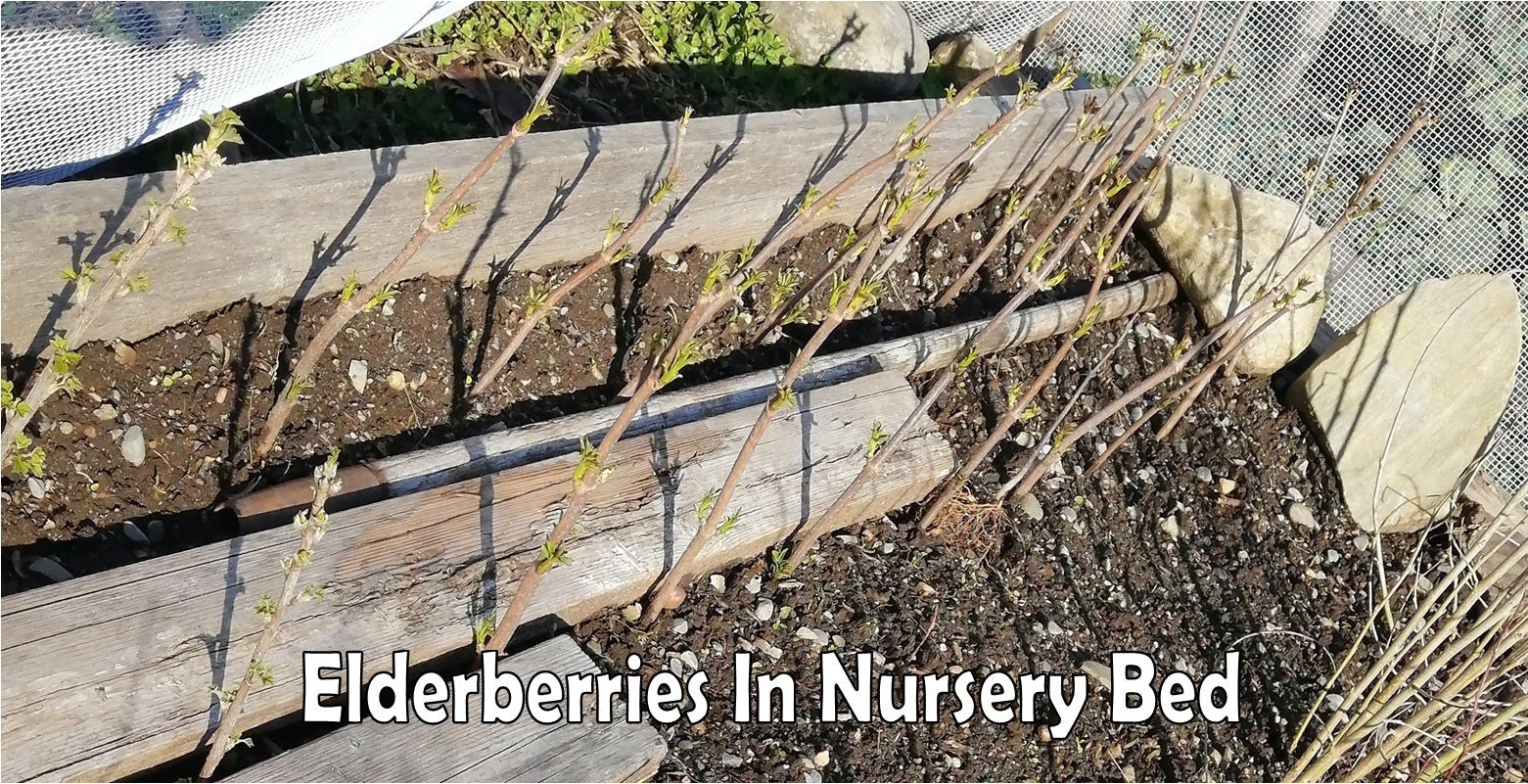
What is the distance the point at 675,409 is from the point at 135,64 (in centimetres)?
116

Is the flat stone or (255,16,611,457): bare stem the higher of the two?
the flat stone

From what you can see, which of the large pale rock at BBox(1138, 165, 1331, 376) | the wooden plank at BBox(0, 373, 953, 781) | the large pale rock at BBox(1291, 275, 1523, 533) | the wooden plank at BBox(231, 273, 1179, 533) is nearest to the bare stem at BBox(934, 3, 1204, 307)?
the wooden plank at BBox(231, 273, 1179, 533)

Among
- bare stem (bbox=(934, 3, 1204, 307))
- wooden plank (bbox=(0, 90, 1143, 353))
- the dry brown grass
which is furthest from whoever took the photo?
bare stem (bbox=(934, 3, 1204, 307))

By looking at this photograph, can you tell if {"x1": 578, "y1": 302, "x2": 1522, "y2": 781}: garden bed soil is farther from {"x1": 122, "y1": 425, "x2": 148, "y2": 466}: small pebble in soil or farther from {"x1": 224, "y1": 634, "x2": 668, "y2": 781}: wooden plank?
{"x1": 122, "y1": 425, "x2": 148, "y2": 466}: small pebble in soil

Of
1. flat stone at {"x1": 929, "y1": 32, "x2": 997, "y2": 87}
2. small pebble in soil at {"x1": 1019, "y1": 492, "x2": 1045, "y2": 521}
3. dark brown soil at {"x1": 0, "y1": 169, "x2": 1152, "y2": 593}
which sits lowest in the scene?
small pebble in soil at {"x1": 1019, "y1": 492, "x2": 1045, "y2": 521}

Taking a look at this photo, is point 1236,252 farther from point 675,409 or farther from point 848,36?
point 675,409

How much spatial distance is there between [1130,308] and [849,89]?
1065 mm

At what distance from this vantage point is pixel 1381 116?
3.51 metres

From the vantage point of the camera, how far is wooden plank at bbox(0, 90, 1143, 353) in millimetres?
1707

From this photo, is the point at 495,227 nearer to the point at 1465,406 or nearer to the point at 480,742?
the point at 480,742

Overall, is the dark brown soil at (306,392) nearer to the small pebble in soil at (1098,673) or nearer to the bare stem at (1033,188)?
the bare stem at (1033,188)

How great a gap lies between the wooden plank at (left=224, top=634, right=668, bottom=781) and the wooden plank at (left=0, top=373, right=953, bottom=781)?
80 millimetres

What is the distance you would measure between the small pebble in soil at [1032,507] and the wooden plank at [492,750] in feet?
3.81

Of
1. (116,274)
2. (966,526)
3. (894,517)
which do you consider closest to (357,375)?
(116,274)
